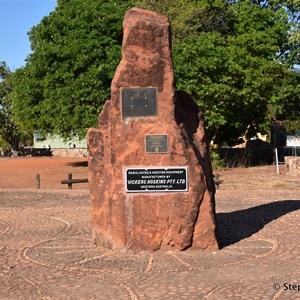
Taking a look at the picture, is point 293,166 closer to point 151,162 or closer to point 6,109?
point 151,162

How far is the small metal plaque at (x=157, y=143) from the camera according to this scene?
8.16 m

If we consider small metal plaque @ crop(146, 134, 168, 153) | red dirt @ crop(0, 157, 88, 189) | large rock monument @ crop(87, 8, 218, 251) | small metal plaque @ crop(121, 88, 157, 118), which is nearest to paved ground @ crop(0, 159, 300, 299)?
large rock monument @ crop(87, 8, 218, 251)

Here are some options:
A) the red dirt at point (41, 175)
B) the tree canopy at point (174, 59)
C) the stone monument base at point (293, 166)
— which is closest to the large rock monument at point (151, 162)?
the red dirt at point (41, 175)

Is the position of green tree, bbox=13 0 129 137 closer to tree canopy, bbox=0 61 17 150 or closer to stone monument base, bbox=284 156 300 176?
stone monument base, bbox=284 156 300 176

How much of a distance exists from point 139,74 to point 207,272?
133 inches

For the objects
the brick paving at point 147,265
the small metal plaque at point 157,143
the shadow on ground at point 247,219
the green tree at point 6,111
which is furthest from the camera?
the green tree at point 6,111

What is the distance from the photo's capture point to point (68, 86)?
28.8 meters

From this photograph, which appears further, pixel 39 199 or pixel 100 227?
pixel 39 199

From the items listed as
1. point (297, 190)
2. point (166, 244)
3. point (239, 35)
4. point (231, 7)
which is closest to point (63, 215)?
point (166, 244)

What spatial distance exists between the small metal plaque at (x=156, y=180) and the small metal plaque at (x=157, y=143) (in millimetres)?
317

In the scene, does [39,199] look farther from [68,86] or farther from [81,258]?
[68,86]

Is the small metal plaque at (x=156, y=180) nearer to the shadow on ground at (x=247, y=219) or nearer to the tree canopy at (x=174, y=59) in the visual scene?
the shadow on ground at (x=247, y=219)

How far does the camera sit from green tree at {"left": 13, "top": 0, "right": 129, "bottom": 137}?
28.0 metres

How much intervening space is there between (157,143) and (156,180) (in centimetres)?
60
